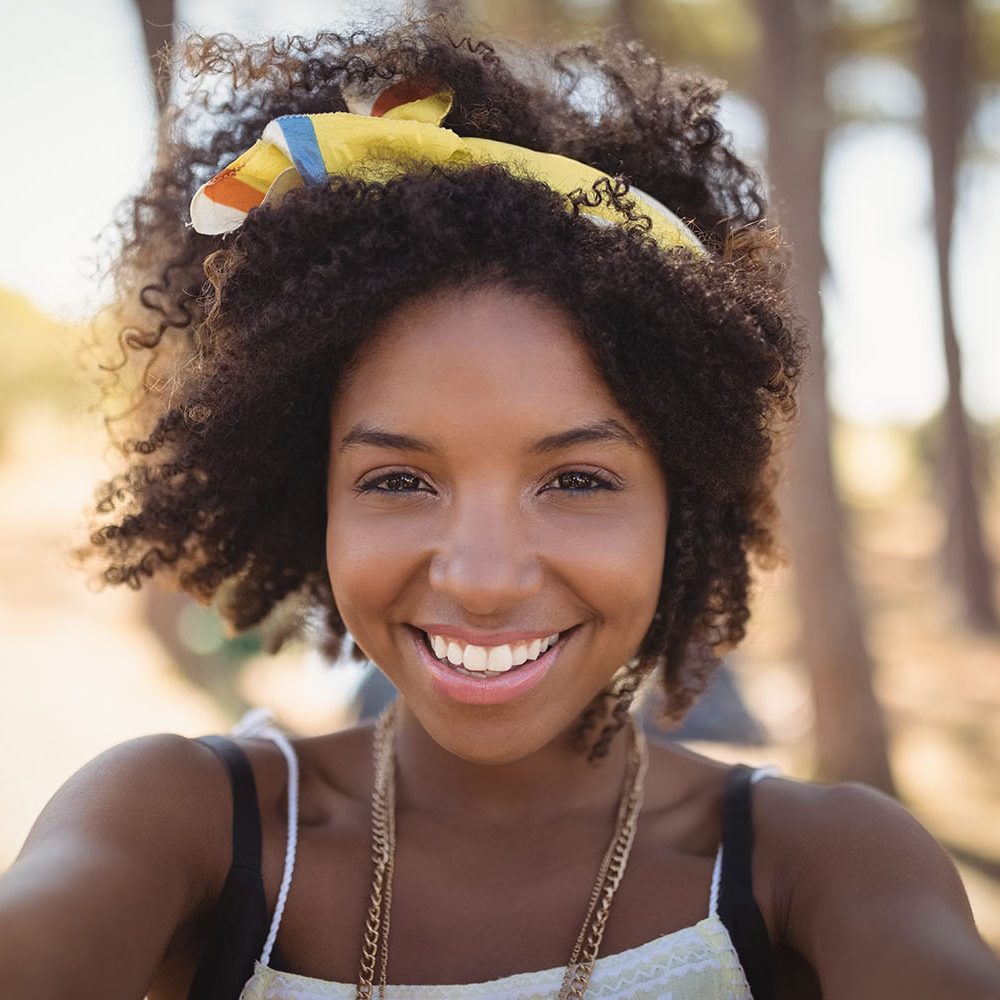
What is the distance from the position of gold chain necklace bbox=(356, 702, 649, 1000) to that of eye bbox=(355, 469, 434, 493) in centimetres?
58

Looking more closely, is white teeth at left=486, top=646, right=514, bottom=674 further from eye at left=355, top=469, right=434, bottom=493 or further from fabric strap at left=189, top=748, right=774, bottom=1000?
fabric strap at left=189, top=748, right=774, bottom=1000

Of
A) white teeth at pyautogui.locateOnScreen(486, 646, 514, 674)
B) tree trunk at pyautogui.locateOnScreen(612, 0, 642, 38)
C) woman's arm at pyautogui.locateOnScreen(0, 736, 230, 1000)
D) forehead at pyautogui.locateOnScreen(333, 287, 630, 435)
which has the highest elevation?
tree trunk at pyautogui.locateOnScreen(612, 0, 642, 38)

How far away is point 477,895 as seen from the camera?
1.83m

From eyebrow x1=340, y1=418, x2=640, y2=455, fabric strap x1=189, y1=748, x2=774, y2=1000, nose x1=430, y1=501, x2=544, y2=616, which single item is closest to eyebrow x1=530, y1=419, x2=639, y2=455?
eyebrow x1=340, y1=418, x2=640, y2=455

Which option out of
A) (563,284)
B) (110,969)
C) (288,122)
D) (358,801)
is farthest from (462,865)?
(288,122)

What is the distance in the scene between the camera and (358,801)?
1.97 metres

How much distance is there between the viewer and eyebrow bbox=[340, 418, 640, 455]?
1.64 metres

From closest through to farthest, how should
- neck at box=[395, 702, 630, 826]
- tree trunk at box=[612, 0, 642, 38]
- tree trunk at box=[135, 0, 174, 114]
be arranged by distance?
neck at box=[395, 702, 630, 826]
tree trunk at box=[135, 0, 174, 114]
tree trunk at box=[612, 0, 642, 38]

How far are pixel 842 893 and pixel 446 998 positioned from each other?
0.61 meters

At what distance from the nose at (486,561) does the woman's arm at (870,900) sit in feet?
1.97

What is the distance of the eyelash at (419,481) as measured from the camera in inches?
67.0

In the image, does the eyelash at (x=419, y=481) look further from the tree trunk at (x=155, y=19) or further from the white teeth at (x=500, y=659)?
the tree trunk at (x=155, y=19)

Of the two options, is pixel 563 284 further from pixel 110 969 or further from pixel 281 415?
pixel 110 969

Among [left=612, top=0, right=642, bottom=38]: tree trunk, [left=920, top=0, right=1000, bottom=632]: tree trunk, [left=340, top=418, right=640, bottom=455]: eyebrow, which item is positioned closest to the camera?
[left=340, top=418, right=640, bottom=455]: eyebrow
